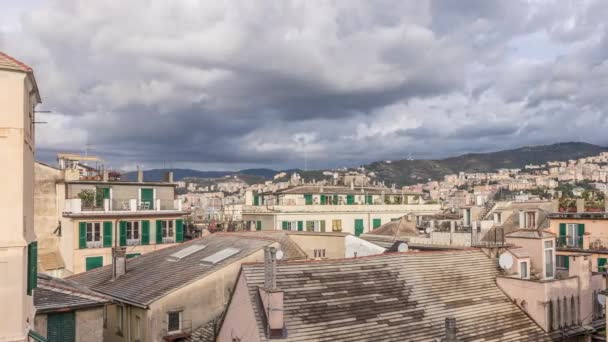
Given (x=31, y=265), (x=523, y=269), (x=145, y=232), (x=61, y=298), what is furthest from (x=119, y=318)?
(x=523, y=269)

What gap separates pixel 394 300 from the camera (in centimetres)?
2333

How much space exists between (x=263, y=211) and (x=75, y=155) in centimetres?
2266

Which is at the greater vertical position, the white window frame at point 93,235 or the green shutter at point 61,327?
the white window frame at point 93,235

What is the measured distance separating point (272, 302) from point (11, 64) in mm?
11620

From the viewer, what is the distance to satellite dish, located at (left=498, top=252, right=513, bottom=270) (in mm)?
27500

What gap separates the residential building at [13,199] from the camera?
15.2 m

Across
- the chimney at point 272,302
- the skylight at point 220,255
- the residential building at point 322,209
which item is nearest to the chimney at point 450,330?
the chimney at point 272,302

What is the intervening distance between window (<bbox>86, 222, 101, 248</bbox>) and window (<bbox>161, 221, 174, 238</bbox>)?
5.99m

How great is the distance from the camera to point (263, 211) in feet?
213

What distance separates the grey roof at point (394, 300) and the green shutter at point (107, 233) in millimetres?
28455

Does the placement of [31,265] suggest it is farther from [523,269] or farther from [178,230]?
[178,230]

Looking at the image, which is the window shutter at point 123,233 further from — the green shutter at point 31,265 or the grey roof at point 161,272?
the green shutter at point 31,265

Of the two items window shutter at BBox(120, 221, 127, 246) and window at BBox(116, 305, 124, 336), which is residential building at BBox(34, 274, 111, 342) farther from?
window shutter at BBox(120, 221, 127, 246)

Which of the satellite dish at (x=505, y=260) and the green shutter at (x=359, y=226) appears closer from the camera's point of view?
the satellite dish at (x=505, y=260)
